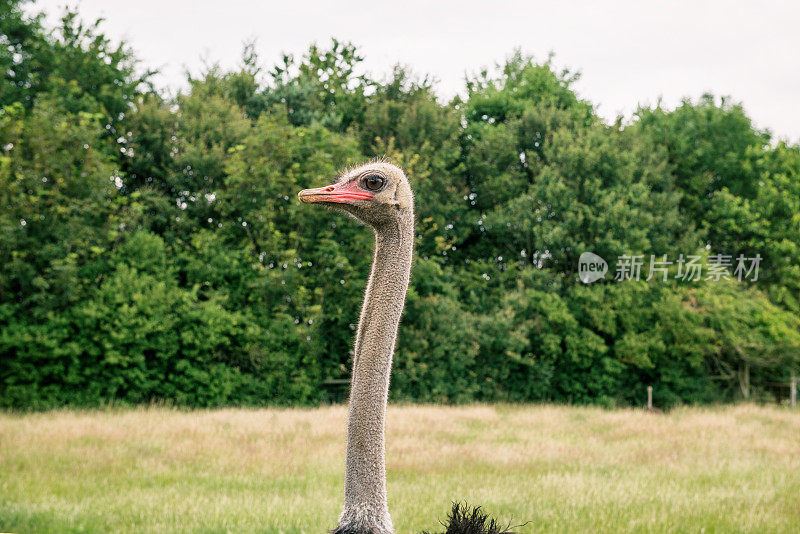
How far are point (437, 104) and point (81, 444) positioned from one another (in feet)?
56.9

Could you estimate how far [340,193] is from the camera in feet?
10.9

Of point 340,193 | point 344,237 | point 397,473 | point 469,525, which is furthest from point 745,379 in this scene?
point 340,193

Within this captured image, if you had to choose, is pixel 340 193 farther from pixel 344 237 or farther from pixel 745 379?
pixel 745 379

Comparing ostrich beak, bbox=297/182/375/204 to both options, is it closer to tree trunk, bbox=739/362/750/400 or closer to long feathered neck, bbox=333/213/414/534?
Answer: long feathered neck, bbox=333/213/414/534

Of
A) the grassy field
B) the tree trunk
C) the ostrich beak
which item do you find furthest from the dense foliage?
the ostrich beak

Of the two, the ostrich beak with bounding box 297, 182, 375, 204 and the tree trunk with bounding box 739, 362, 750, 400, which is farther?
the tree trunk with bounding box 739, 362, 750, 400

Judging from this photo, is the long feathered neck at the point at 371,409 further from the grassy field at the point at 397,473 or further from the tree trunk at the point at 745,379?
the tree trunk at the point at 745,379

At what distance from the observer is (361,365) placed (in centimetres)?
327

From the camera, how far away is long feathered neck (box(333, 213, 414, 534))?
3.24 meters

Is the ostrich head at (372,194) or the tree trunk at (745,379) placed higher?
the ostrich head at (372,194)

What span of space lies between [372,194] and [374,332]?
1.99ft

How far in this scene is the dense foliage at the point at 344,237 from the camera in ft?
54.9

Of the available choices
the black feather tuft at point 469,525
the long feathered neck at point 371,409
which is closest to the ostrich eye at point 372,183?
the long feathered neck at point 371,409

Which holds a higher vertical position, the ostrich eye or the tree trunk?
the ostrich eye
